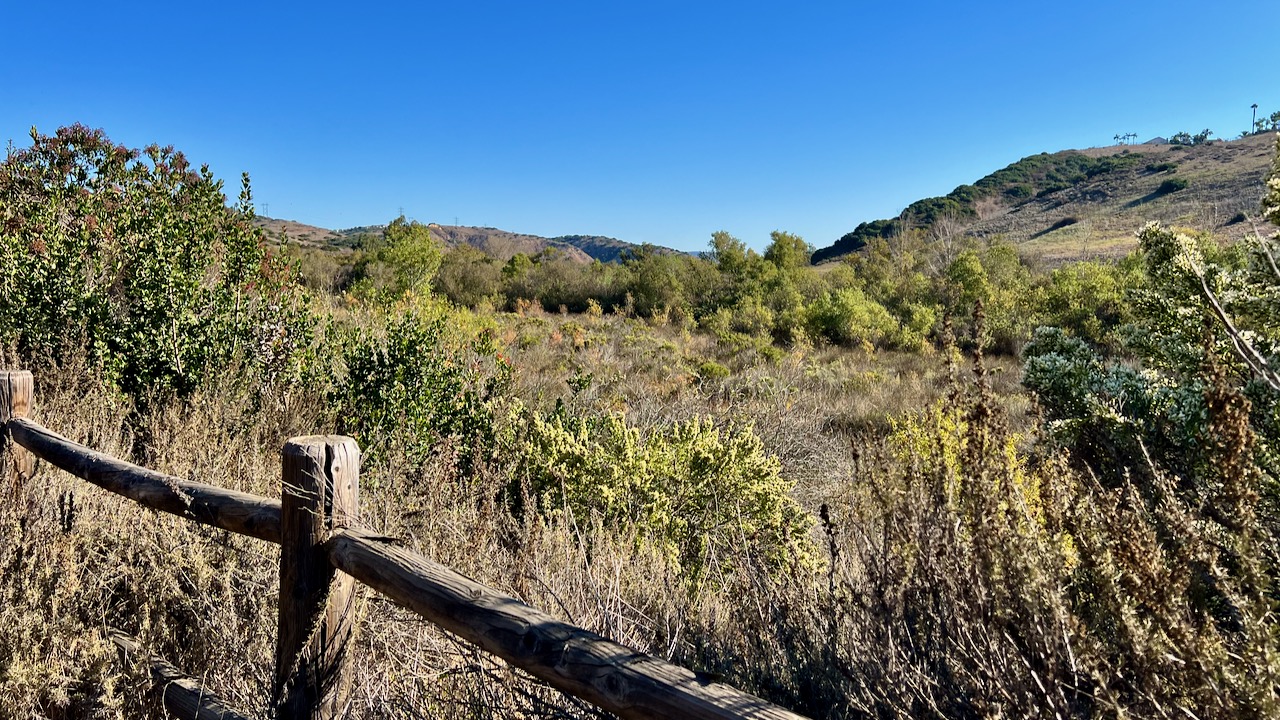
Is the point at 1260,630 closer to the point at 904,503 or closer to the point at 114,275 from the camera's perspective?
the point at 904,503

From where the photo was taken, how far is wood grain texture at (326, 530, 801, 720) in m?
1.31

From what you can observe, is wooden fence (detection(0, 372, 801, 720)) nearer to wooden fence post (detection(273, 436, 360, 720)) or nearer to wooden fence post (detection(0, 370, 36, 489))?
wooden fence post (detection(273, 436, 360, 720))

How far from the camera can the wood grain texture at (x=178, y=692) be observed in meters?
2.23

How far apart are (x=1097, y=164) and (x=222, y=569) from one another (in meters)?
101

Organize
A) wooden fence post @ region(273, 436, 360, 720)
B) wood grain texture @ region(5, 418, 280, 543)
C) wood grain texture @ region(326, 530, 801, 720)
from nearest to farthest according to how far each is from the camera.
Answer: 1. wood grain texture @ region(326, 530, 801, 720)
2. wooden fence post @ region(273, 436, 360, 720)
3. wood grain texture @ region(5, 418, 280, 543)

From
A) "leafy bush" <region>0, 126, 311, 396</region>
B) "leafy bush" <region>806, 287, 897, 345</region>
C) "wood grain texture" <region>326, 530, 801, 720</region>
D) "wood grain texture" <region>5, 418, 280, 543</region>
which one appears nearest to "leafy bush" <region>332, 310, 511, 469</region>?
"leafy bush" <region>0, 126, 311, 396</region>

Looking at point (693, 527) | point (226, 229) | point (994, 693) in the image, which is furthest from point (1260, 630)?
point (226, 229)

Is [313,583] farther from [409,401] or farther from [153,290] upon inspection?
[153,290]

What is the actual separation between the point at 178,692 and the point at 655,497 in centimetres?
296

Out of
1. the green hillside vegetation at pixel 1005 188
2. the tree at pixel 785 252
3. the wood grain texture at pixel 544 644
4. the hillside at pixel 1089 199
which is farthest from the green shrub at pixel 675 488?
the green hillside vegetation at pixel 1005 188

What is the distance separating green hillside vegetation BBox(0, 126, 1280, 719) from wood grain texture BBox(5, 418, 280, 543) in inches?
12.0

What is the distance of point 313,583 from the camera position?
198 centimetres

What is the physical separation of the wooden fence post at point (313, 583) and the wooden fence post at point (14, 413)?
7.30ft

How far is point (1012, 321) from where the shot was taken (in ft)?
57.3
